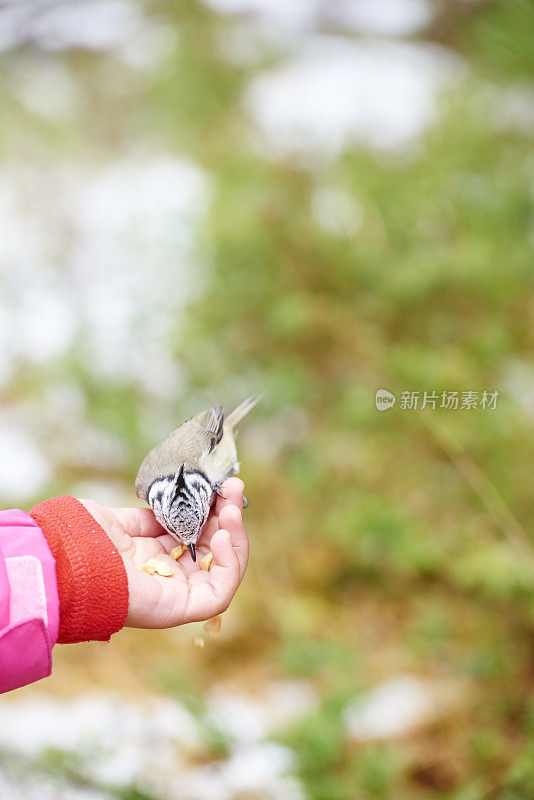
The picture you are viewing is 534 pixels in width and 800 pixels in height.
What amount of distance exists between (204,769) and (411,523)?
0.83m

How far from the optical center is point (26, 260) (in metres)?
3.12

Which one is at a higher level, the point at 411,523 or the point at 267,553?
the point at 411,523

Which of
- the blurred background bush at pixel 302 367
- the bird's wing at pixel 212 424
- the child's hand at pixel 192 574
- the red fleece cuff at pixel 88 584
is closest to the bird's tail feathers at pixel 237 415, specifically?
the bird's wing at pixel 212 424

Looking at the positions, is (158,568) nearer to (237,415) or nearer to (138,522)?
(138,522)

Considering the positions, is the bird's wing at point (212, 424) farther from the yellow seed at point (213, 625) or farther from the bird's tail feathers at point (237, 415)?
the yellow seed at point (213, 625)

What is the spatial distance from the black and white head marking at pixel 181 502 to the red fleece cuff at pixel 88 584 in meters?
0.07

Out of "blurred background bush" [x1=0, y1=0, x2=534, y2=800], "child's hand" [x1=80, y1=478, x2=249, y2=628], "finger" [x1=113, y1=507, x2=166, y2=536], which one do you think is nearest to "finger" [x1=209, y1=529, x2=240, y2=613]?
"child's hand" [x1=80, y1=478, x2=249, y2=628]

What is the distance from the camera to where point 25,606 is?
719 mm

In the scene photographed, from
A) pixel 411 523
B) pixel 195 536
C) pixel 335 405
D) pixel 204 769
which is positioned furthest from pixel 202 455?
pixel 335 405

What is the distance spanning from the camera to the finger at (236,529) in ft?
2.47

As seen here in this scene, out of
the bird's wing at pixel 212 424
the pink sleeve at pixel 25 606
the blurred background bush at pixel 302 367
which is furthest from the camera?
the blurred background bush at pixel 302 367

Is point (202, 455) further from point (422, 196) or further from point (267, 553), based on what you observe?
point (422, 196)

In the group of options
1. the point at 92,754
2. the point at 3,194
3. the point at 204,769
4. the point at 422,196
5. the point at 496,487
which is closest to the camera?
the point at 92,754

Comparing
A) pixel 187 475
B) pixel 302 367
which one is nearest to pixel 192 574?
pixel 187 475
